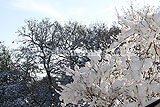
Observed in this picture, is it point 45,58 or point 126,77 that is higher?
point 45,58

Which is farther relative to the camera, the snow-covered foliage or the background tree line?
the background tree line

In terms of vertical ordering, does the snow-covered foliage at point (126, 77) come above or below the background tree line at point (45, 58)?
below

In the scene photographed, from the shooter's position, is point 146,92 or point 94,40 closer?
point 146,92

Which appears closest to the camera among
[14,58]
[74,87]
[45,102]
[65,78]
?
[74,87]

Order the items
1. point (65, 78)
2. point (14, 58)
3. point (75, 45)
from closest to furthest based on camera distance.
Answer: point (65, 78) < point (14, 58) < point (75, 45)

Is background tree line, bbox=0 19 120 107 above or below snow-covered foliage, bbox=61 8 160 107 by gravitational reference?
above

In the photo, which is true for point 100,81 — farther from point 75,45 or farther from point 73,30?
point 73,30

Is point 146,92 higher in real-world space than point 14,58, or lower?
lower

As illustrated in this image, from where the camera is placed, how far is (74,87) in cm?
223

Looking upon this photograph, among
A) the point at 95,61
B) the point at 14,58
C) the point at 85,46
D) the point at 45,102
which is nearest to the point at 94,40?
the point at 85,46

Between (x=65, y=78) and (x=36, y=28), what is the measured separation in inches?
269

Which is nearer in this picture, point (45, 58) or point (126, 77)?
point (126, 77)

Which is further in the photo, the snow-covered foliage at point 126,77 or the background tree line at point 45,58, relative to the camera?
the background tree line at point 45,58

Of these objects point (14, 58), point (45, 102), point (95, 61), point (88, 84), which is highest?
point (14, 58)
